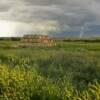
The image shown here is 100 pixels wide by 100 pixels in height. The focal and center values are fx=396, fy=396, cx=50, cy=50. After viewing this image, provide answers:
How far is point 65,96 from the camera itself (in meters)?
10.5

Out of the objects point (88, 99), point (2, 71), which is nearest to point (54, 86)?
point (2, 71)

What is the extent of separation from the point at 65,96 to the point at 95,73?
6948mm

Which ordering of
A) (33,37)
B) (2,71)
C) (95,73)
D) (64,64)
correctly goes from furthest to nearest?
1. (33,37)
2. (64,64)
3. (95,73)
4. (2,71)

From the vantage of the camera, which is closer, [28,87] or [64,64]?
[28,87]

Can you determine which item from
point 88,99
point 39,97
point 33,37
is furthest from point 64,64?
point 33,37

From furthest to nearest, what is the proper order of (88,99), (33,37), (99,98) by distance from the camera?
(33,37) < (88,99) < (99,98)

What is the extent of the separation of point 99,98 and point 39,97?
11.8 ft

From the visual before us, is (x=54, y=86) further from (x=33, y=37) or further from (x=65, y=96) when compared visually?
(x=33, y=37)

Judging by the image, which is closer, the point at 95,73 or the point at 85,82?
the point at 85,82

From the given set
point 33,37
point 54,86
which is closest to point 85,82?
point 54,86

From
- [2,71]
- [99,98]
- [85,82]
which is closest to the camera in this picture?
[99,98]

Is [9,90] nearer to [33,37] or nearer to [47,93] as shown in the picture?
[47,93]

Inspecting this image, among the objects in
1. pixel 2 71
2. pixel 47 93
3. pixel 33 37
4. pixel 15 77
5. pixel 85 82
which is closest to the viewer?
pixel 47 93

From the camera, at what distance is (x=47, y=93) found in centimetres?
1183
